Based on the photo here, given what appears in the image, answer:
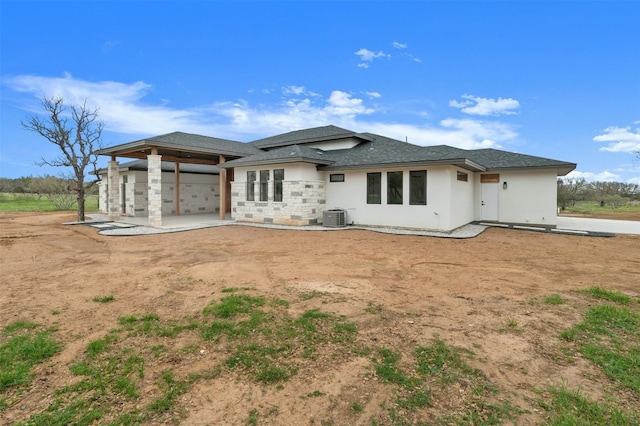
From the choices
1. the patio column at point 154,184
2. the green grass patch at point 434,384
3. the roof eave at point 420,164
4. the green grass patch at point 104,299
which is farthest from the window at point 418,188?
the patio column at point 154,184

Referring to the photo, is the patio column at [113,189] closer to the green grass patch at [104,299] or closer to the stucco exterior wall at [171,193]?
the stucco exterior wall at [171,193]

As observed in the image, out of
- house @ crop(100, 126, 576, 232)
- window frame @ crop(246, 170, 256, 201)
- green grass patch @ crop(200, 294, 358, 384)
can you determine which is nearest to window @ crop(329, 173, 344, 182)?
house @ crop(100, 126, 576, 232)

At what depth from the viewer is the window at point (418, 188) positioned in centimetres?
1232

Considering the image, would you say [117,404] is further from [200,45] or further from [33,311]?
[200,45]

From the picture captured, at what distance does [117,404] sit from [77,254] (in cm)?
773

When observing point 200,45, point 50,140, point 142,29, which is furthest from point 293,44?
point 50,140

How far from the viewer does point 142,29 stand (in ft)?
42.3

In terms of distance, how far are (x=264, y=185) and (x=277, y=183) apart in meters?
0.89

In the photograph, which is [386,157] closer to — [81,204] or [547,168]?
[547,168]

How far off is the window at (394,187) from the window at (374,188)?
16.1 inches

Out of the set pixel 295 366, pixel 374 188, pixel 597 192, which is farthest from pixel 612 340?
pixel 597 192

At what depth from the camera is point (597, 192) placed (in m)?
30.7

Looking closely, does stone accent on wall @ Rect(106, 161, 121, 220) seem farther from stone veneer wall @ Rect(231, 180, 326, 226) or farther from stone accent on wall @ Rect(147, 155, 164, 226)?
stone veneer wall @ Rect(231, 180, 326, 226)

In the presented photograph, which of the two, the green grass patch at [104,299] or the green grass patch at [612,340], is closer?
the green grass patch at [612,340]
